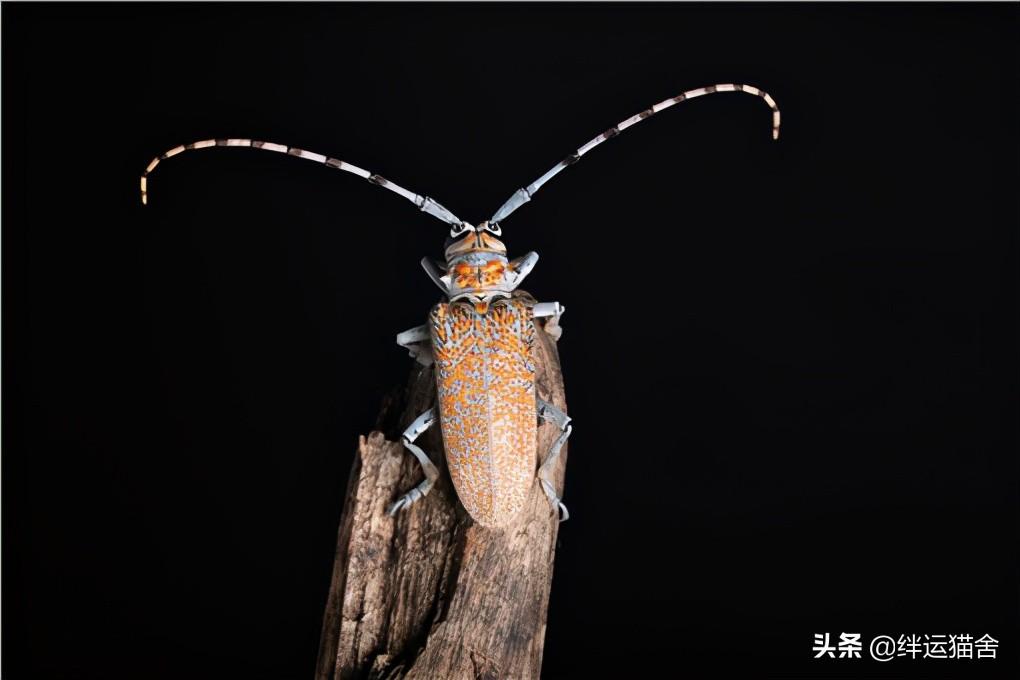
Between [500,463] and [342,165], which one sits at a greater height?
[342,165]

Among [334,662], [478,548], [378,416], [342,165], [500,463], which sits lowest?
[334,662]

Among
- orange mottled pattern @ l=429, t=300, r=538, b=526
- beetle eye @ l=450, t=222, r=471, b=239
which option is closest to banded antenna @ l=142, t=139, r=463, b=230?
beetle eye @ l=450, t=222, r=471, b=239

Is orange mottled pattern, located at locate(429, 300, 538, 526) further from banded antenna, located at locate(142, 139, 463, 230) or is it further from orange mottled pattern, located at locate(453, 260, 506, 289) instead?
banded antenna, located at locate(142, 139, 463, 230)

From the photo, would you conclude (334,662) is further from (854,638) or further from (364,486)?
(854,638)

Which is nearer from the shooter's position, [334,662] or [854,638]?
[334,662]

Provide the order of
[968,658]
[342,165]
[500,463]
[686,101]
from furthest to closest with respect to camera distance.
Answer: [968,658]
[686,101]
[342,165]
[500,463]

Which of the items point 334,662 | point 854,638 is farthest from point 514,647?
point 854,638

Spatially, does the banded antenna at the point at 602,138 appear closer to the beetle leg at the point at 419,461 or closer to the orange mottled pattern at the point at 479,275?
the orange mottled pattern at the point at 479,275
